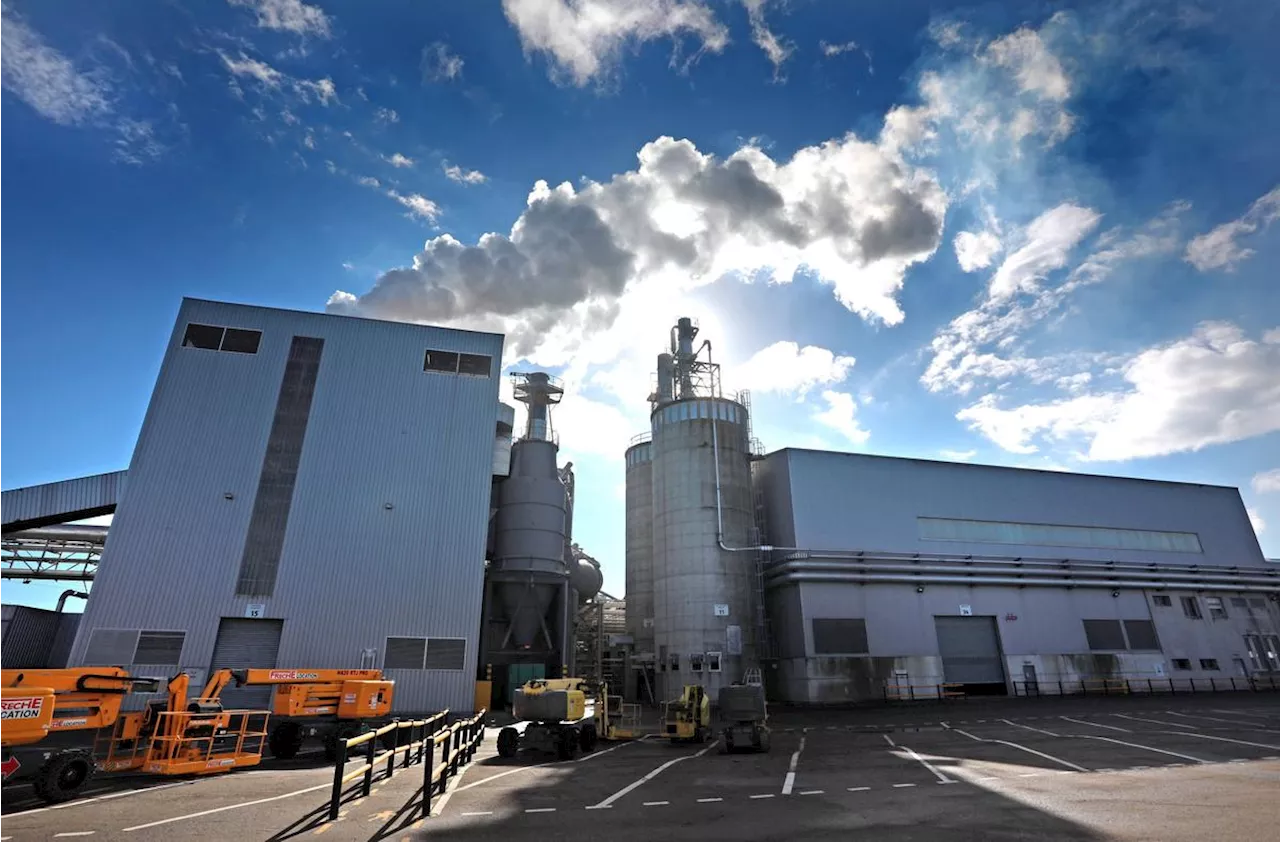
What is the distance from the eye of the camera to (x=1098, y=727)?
70.4 ft

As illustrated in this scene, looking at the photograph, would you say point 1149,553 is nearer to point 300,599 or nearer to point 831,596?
point 831,596

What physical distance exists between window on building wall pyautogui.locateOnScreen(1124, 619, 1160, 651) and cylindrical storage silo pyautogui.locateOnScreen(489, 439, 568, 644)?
36.2 metres

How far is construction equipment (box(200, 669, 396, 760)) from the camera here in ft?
55.9

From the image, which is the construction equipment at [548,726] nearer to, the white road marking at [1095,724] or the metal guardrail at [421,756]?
the metal guardrail at [421,756]

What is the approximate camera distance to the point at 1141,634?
132 ft

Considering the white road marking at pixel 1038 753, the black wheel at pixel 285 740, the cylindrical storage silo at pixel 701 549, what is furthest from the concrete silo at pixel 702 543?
the black wheel at pixel 285 740

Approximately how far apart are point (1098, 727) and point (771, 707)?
589 inches

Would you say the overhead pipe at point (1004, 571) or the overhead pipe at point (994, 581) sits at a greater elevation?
the overhead pipe at point (1004, 571)

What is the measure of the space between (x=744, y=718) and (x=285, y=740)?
12710 mm

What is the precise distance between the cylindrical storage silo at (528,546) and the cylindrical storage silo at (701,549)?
6.05m

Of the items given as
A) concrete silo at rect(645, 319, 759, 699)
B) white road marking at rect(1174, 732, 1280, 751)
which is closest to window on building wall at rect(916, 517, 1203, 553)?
concrete silo at rect(645, 319, 759, 699)

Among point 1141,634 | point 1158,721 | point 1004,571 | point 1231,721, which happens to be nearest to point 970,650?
point 1004,571

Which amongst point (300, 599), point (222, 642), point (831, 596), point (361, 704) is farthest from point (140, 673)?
point (831, 596)

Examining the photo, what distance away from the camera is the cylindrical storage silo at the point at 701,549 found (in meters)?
33.5
